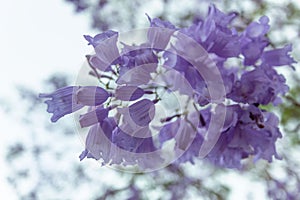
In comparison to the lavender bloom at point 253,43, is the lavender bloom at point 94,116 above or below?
above

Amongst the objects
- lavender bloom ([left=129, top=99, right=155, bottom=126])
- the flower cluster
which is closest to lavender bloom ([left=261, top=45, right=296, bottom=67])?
the flower cluster

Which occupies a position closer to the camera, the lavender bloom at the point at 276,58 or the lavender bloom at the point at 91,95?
the lavender bloom at the point at 91,95

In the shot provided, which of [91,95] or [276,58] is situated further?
[276,58]

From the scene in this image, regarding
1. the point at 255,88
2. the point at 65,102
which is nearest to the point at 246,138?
the point at 255,88

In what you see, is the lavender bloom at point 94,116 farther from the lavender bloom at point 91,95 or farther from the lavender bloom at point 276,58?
the lavender bloom at point 276,58

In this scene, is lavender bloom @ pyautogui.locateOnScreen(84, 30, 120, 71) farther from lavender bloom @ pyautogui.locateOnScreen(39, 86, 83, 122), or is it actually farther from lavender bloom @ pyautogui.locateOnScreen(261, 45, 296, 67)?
lavender bloom @ pyautogui.locateOnScreen(261, 45, 296, 67)

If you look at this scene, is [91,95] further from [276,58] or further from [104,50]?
[276,58]

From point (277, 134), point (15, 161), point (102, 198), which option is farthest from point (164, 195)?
point (277, 134)

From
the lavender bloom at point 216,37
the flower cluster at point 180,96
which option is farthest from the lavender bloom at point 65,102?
the lavender bloom at point 216,37

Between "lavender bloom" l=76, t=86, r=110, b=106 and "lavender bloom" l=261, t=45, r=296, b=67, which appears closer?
"lavender bloom" l=76, t=86, r=110, b=106
